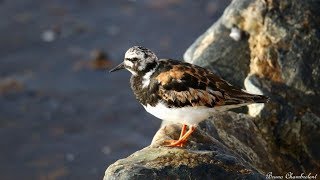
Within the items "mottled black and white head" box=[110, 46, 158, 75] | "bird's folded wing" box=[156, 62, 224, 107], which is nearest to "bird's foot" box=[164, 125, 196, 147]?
"bird's folded wing" box=[156, 62, 224, 107]

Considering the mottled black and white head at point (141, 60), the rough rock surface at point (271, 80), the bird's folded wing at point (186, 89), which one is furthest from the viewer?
the rough rock surface at point (271, 80)

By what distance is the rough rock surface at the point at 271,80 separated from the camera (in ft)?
30.6

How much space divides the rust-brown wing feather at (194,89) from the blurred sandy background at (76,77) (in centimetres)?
531

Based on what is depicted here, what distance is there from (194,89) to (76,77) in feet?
24.0

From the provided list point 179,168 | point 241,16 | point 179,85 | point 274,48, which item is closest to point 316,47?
point 274,48

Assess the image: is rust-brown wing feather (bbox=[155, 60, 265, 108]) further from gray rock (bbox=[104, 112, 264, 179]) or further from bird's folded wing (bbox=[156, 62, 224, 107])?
gray rock (bbox=[104, 112, 264, 179])

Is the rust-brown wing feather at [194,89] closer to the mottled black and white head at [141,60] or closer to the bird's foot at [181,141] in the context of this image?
the mottled black and white head at [141,60]

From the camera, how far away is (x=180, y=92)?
804cm

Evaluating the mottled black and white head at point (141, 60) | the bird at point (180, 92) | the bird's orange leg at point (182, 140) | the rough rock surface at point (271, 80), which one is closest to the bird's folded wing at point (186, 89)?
the bird at point (180, 92)

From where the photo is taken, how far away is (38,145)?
1377 centimetres

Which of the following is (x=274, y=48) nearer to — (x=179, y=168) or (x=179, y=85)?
(x=179, y=85)

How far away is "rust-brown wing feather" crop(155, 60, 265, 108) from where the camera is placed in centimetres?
802

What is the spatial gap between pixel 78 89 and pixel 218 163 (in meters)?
7.63

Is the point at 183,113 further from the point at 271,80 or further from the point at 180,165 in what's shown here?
the point at 271,80
